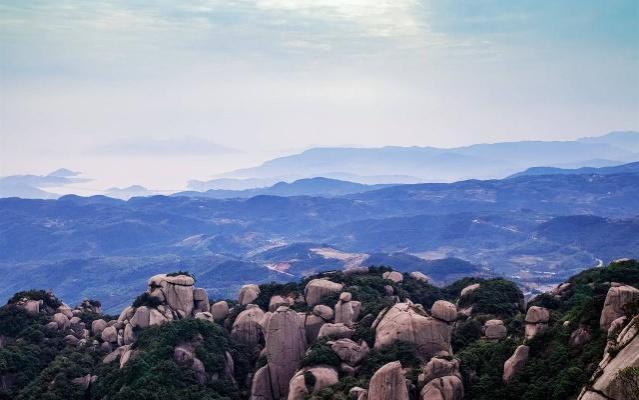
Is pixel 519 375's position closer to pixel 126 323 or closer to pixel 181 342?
pixel 181 342

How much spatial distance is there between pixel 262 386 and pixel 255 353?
230 inches

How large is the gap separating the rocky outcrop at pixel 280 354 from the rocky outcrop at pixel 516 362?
44.9 feet

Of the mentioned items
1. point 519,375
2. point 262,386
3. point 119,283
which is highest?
point 519,375

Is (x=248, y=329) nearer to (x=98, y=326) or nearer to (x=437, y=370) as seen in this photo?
(x=98, y=326)

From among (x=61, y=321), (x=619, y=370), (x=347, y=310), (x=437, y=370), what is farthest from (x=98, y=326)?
(x=619, y=370)

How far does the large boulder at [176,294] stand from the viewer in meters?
55.4

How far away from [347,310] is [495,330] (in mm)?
10188

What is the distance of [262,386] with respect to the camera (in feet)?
140

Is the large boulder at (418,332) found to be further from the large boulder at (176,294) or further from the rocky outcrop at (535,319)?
the large boulder at (176,294)

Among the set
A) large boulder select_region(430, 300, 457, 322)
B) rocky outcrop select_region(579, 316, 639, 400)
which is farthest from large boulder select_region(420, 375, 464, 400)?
rocky outcrop select_region(579, 316, 639, 400)

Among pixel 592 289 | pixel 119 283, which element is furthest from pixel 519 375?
pixel 119 283

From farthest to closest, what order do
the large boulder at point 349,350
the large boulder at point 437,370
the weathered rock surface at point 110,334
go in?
the weathered rock surface at point 110,334
the large boulder at point 349,350
the large boulder at point 437,370

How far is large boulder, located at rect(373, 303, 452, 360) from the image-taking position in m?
40.5

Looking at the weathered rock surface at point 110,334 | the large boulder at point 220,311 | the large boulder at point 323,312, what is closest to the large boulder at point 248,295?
the large boulder at point 220,311
